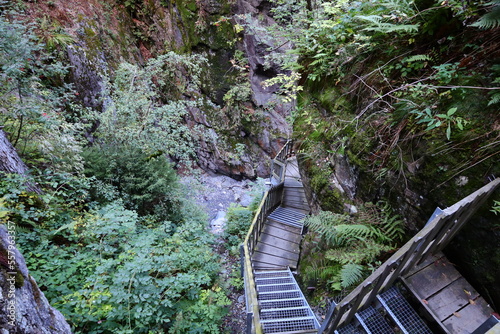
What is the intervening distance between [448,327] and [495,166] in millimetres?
1879

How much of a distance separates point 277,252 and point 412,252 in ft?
14.7

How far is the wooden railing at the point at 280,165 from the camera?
9.21 meters

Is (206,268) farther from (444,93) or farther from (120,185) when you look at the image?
(444,93)

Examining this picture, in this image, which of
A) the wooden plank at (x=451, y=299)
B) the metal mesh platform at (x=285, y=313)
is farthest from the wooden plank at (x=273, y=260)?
the wooden plank at (x=451, y=299)

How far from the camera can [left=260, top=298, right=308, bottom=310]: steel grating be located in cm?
459

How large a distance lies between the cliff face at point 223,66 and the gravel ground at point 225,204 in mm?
966

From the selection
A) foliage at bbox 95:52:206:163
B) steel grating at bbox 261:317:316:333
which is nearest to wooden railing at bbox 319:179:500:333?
steel grating at bbox 261:317:316:333

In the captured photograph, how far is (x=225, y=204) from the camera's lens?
39.8 ft

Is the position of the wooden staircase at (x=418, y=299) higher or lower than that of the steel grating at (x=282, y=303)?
higher

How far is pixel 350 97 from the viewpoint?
487 centimetres

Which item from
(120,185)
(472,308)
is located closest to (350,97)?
(472,308)

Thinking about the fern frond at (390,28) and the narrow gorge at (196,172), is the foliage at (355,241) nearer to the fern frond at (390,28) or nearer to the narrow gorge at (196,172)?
the narrow gorge at (196,172)

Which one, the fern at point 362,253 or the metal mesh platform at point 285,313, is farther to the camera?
the metal mesh platform at point 285,313

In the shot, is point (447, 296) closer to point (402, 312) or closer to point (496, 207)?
point (402, 312)
